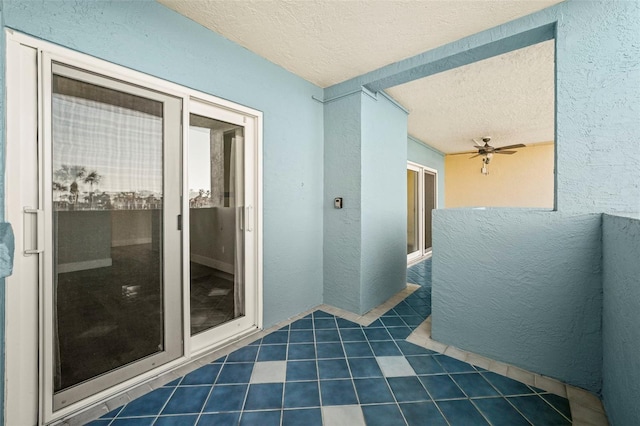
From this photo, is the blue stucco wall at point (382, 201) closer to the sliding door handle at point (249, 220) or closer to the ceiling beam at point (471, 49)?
the ceiling beam at point (471, 49)

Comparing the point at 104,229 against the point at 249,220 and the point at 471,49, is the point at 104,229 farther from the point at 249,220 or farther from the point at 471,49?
the point at 471,49

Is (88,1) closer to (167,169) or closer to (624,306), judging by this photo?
(167,169)

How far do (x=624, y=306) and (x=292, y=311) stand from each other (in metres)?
2.42

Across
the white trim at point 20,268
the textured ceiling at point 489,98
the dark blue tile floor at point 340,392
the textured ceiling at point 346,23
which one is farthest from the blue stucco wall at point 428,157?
the white trim at point 20,268

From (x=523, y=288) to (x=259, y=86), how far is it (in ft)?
9.06

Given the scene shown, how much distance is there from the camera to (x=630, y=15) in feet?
5.23

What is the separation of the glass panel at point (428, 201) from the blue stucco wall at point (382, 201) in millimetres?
2665

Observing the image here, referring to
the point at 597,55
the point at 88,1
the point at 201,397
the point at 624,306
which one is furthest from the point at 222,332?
the point at 597,55

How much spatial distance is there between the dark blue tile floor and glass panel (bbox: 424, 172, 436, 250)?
4.21m

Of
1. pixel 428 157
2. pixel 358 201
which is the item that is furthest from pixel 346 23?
pixel 428 157

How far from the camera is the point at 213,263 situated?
7.29 ft

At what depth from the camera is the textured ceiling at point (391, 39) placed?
1.81 metres

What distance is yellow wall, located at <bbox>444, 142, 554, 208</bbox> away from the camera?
608 cm

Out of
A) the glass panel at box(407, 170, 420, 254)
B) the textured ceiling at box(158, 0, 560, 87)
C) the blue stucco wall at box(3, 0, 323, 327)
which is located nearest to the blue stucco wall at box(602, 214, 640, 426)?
the textured ceiling at box(158, 0, 560, 87)
